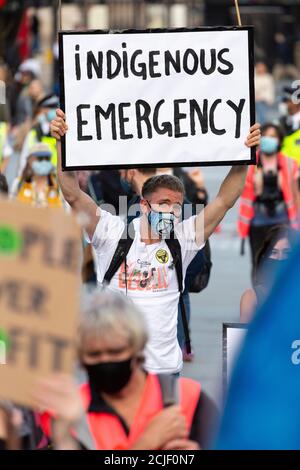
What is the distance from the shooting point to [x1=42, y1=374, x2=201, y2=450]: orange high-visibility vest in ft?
15.4

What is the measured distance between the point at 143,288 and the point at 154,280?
61 millimetres

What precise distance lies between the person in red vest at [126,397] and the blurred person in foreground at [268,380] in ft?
2.01

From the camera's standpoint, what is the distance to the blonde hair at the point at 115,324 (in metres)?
4.46

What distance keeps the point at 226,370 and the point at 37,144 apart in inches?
286

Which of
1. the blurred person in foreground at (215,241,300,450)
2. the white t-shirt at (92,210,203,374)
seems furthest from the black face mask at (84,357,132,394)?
the white t-shirt at (92,210,203,374)

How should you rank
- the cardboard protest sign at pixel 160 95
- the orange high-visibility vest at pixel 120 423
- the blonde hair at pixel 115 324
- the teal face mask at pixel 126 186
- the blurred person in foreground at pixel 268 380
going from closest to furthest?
the blurred person in foreground at pixel 268 380, the blonde hair at pixel 115 324, the orange high-visibility vest at pixel 120 423, the cardboard protest sign at pixel 160 95, the teal face mask at pixel 126 186

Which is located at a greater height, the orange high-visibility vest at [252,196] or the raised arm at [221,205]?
the orange high-visibility vest at [252,196]

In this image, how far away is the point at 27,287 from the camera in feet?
13.3

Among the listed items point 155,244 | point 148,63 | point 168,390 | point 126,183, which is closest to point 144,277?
point 155,244

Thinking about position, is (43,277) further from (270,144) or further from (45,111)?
(45,111)

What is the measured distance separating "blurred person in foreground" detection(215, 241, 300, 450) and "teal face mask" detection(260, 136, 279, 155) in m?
8.76

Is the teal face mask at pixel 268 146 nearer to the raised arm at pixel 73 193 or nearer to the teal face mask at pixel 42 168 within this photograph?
the teal face mask at pixel 42 168

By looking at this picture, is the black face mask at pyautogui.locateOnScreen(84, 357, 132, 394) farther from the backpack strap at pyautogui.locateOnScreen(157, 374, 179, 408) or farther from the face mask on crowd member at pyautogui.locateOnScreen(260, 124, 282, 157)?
the face mask on crowd member at pyautogui.locateOnScreen(260, 124, 282, 157)

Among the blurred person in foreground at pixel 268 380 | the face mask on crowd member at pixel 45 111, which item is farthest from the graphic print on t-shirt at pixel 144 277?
the face mask on crowd member at pixel 45 111
